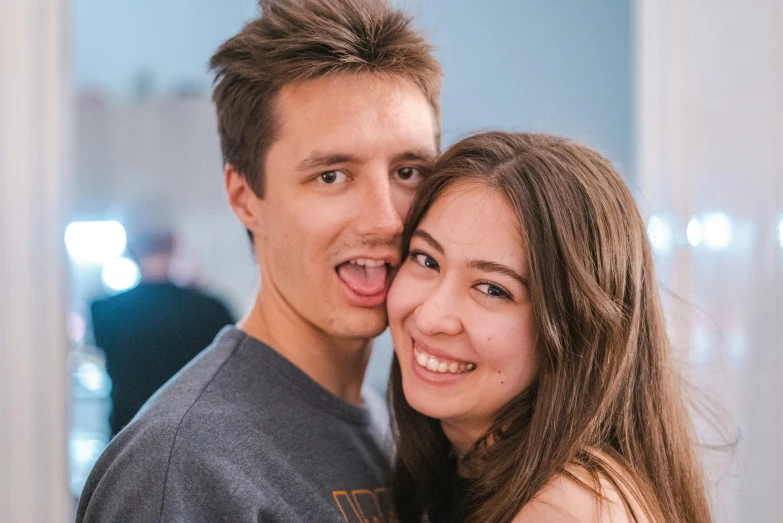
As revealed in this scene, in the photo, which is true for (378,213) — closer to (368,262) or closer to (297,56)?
(368,262)

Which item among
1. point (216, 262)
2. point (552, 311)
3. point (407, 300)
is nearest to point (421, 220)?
point (407, 300)

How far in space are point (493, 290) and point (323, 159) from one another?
15.6 inches

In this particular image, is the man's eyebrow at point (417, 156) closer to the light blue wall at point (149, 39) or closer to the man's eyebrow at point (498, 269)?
the man's eyebrow at point (498, 269)

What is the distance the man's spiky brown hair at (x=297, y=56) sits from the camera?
1.45 meters

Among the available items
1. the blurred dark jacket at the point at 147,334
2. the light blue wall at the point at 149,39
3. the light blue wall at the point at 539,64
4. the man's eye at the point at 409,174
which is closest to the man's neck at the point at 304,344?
the man's eye at the point at 409,174

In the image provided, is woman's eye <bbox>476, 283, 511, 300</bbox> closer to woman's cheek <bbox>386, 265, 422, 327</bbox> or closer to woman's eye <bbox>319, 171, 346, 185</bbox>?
woman's cheek <bbox>386, 265, 422, 327</bbox>

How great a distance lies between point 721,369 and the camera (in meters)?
1.84

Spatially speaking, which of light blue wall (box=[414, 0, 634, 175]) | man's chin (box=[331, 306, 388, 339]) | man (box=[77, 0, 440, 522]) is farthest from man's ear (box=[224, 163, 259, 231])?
light blue wall (box=[414, 0, 634, 175])

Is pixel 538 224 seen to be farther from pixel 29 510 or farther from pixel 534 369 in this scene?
pixel 29 510

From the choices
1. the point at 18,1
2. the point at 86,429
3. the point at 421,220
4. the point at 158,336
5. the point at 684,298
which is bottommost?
the point at 86,429

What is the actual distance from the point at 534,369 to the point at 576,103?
2510 millimetres

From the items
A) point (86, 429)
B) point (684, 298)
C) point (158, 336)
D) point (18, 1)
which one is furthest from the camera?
point (86, 429)

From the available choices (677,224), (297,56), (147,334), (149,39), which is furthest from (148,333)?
(149,39)

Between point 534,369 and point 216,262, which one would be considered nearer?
point 534,369
